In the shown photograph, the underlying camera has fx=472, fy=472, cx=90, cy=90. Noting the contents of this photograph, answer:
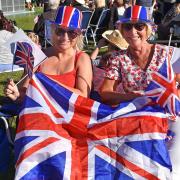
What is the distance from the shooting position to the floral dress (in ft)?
13.0

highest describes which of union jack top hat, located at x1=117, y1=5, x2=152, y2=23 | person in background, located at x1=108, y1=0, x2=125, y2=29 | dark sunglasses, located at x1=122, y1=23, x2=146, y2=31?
union jack top hat, located at x1=117, y1=5, x2=152, y2=23

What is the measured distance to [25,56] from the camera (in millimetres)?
4113

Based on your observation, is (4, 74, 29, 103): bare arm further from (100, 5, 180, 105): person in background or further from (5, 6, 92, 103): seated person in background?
(100, 5, 180, 105): person in background

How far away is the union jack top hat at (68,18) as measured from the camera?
393 cm

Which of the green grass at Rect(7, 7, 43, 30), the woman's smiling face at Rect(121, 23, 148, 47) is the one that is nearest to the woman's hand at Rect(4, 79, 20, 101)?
the woman's smiling face at Rect(121, 23, 148, 47)

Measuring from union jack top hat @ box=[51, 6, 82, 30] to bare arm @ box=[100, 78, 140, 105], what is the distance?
0.56m

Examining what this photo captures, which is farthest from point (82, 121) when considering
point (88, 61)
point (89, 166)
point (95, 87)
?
point (95, 87)

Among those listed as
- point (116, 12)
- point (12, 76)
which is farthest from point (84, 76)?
point (116, 12)

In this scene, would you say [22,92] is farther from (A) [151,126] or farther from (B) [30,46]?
(A) [151,126]

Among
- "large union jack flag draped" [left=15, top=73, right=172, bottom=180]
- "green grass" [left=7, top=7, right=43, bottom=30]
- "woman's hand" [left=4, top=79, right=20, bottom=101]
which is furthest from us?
"green grass" [left=7, top=7, right=43, bottom=30]

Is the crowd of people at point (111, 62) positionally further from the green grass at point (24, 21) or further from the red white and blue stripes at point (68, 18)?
the green grass at point (24, 21)

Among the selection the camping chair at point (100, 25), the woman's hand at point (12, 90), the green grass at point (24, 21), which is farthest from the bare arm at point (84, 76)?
the green grass at point (24, 21)

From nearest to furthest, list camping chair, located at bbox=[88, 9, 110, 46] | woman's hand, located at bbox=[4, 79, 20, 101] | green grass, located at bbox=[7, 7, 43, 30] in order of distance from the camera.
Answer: woman's hand, located at bbox=[4, 79, 20, 101] < camping chair, located at bbox=[88, 9, 110, 46] < green grass, located at bbox=[7, 7, 43, 30]

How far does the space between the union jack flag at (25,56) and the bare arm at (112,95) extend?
0.65 meters
